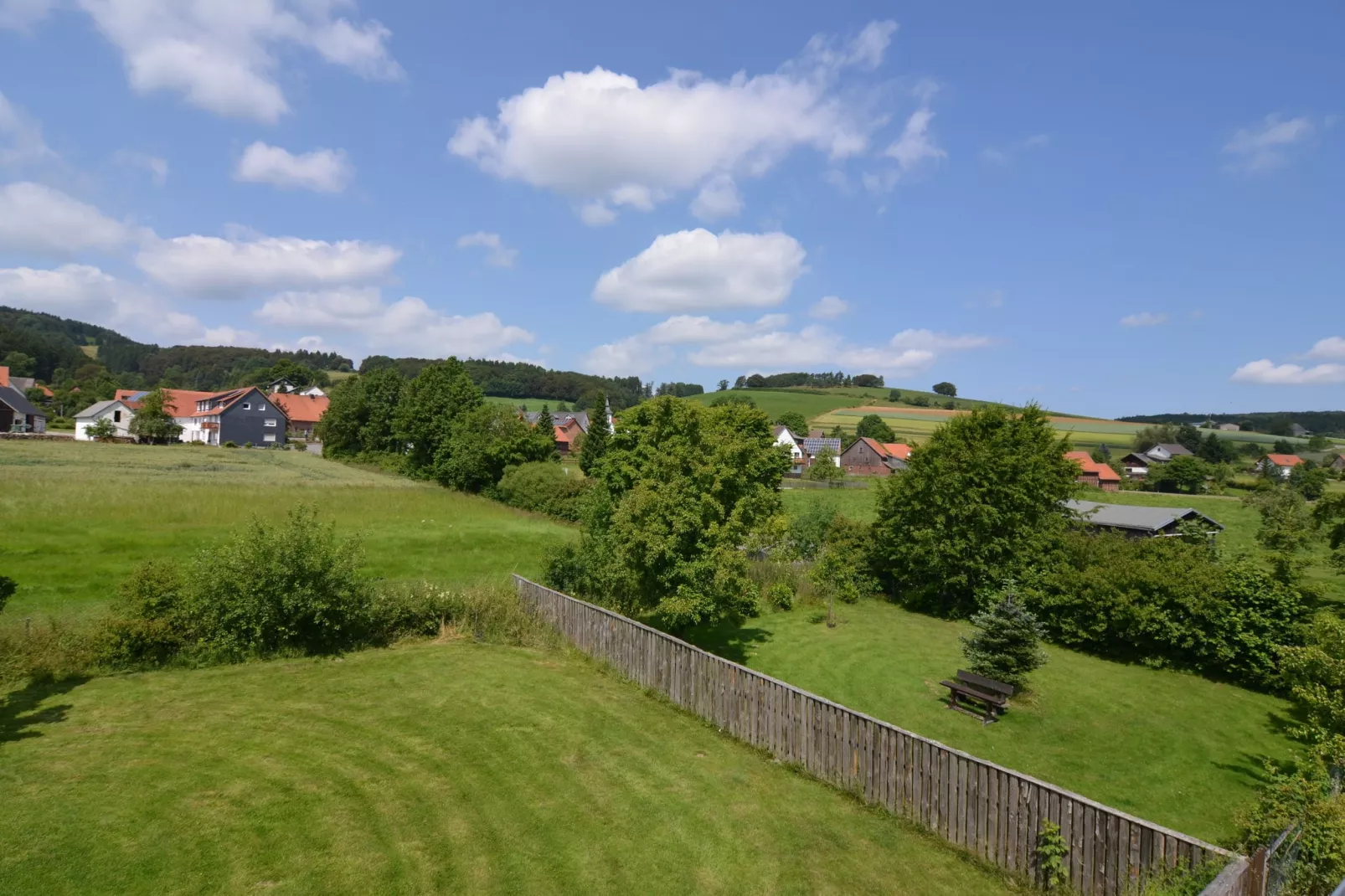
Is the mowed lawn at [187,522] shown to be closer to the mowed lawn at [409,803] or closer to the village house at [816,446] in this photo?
the mowed lawn at [409,803]

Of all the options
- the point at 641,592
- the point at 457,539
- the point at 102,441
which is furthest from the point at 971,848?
the point at 102,441

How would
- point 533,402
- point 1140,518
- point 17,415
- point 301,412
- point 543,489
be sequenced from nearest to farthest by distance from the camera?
point 1140,518 < point 543,489 < point 17,415 < point 301,412 < point 533,402

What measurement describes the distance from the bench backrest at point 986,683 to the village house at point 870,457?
230 ft

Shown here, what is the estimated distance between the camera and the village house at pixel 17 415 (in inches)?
2813

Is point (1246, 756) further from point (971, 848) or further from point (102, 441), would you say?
point (102, 441)

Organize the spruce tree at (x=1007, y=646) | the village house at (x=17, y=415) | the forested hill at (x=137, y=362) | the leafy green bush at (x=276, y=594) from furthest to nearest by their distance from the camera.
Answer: the forested hill at (x=137, y=362)
the village house at (x=17, y=415)
the spruce tree at (x=1007, y=646)
the leafy green bush at (x=276, y=594)

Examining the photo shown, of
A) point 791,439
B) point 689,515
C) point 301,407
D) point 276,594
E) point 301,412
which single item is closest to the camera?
point 276,594

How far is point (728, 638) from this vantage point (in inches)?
765

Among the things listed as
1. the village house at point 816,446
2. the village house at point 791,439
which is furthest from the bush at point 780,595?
the village house at point 816,446

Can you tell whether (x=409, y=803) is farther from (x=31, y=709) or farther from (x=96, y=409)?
(x=96, y=409)

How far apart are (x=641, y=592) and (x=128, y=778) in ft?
31.8

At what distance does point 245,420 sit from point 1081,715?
286 ft

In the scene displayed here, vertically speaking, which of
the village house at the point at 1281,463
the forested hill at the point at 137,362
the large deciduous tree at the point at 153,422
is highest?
the forested hill at the point at 137,362

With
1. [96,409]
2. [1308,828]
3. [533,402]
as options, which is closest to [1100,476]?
[1308,828]
